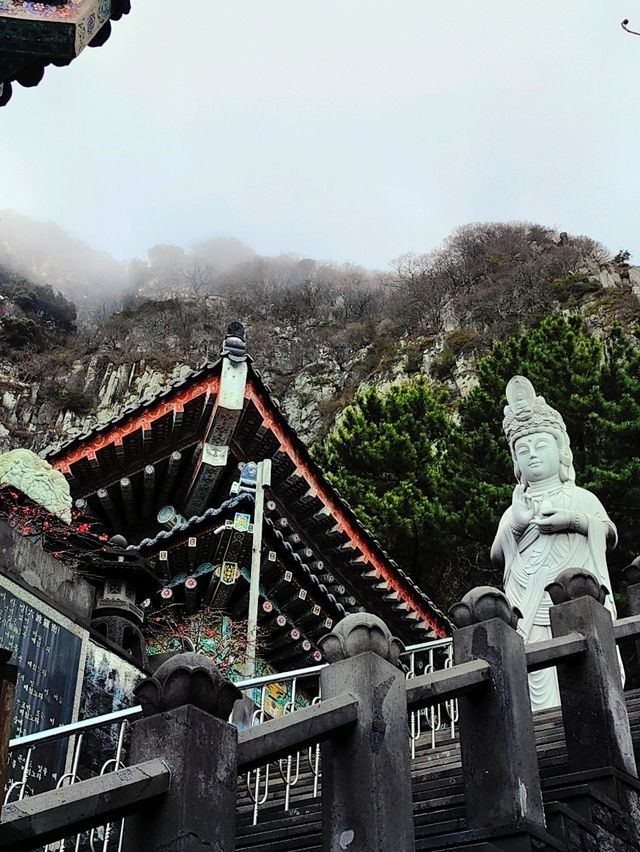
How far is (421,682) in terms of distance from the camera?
5.66 m

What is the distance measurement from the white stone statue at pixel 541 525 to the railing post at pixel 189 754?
547 cm

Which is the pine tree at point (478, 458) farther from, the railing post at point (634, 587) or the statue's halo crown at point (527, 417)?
the railing post at point (634, 587)

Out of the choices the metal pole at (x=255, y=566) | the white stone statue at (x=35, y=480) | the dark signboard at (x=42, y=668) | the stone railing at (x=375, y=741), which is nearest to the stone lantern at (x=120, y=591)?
the metal pole at (x=255, y=566)

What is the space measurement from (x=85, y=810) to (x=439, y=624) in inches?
506

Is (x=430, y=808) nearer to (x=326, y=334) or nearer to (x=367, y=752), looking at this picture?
(x=367, y=752)

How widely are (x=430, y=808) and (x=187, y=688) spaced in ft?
6.60

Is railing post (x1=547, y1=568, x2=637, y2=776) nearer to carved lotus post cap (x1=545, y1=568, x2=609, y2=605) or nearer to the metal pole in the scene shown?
carved lotus post cap (x1=545, y1=568, x2=609, y2=605)

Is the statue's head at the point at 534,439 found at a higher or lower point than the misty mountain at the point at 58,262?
lower

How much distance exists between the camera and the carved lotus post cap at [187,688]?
4.63 metres

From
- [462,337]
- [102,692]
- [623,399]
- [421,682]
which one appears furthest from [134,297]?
[421,682]

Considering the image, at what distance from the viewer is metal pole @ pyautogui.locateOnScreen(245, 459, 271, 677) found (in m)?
12.2

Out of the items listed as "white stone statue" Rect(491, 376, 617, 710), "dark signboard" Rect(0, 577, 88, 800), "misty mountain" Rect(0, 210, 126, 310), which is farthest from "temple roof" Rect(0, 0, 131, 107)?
"misty mountain" Rect(0, 210, 126, 310)

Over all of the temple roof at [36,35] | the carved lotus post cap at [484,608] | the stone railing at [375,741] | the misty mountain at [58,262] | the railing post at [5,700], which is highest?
the misty mountain at [58,262]

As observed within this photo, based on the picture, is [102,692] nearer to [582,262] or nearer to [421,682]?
[421,682]
